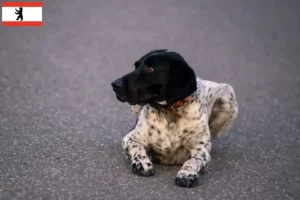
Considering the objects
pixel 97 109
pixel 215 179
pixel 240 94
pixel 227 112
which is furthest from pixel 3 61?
pixel 215 179

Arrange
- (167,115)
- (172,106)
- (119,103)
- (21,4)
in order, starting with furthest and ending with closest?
(21,4) → (119,103) → (167,115) → (172,106)

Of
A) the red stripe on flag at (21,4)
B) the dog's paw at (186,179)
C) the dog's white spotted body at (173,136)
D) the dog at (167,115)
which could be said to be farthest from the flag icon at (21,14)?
the dog's paw at (186,179)

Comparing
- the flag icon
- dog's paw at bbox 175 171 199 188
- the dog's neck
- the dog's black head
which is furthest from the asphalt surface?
the dog's black head

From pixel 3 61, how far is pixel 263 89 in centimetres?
339

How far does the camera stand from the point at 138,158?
5.12 metres

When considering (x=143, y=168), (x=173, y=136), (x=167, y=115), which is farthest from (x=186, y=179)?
(x=167, y=115)

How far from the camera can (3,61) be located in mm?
8891

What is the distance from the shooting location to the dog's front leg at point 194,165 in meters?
4.87

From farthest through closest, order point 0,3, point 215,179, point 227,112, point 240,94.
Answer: point 0,3, point 240,94, point 227,112, point 215,179

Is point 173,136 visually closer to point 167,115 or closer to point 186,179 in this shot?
point 167,115

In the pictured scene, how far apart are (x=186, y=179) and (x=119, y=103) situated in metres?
2.69

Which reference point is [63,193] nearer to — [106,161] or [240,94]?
[106,161]

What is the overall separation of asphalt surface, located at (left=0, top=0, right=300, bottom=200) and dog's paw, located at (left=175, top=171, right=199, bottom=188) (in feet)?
0.17

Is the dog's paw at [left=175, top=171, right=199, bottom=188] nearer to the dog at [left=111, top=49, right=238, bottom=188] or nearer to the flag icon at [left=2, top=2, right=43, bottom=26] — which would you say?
the dog at [left=111, top=49, right=238, bottom=188]
